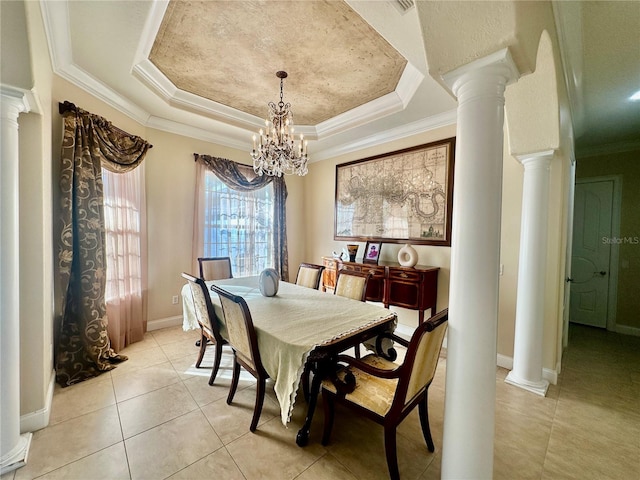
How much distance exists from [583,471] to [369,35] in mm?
3206

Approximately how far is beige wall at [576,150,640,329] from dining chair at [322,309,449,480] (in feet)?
13.9

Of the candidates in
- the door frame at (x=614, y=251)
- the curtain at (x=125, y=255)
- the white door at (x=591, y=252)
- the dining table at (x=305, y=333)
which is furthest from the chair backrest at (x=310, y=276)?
the door frame at (x=614, y=251)

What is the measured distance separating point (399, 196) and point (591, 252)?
3.19 metres

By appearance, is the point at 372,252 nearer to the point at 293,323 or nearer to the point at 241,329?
the point at 293,323

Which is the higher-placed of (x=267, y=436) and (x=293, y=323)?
(x=293, y=323)

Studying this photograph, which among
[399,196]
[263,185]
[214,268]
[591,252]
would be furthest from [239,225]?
[591,252]

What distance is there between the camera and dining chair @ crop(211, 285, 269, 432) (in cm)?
170

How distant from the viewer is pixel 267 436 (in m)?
1.79

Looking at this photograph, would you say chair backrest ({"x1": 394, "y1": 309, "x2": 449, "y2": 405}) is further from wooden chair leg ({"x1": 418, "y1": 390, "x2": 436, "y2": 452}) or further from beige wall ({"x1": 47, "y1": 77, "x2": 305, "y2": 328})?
beige wall ({"x1": 47, "y1": 77, "x2": 305, "y2": 328})

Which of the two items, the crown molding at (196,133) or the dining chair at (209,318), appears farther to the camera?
the crown molding at (196,133)

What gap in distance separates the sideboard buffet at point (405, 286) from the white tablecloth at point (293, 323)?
3.07 feet

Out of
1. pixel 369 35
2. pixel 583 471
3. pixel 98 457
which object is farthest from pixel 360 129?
pixel 98 457

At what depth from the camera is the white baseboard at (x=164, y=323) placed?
11.4ft

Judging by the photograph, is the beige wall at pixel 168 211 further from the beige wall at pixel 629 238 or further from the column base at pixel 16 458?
the beige wall at pixel 629 238
